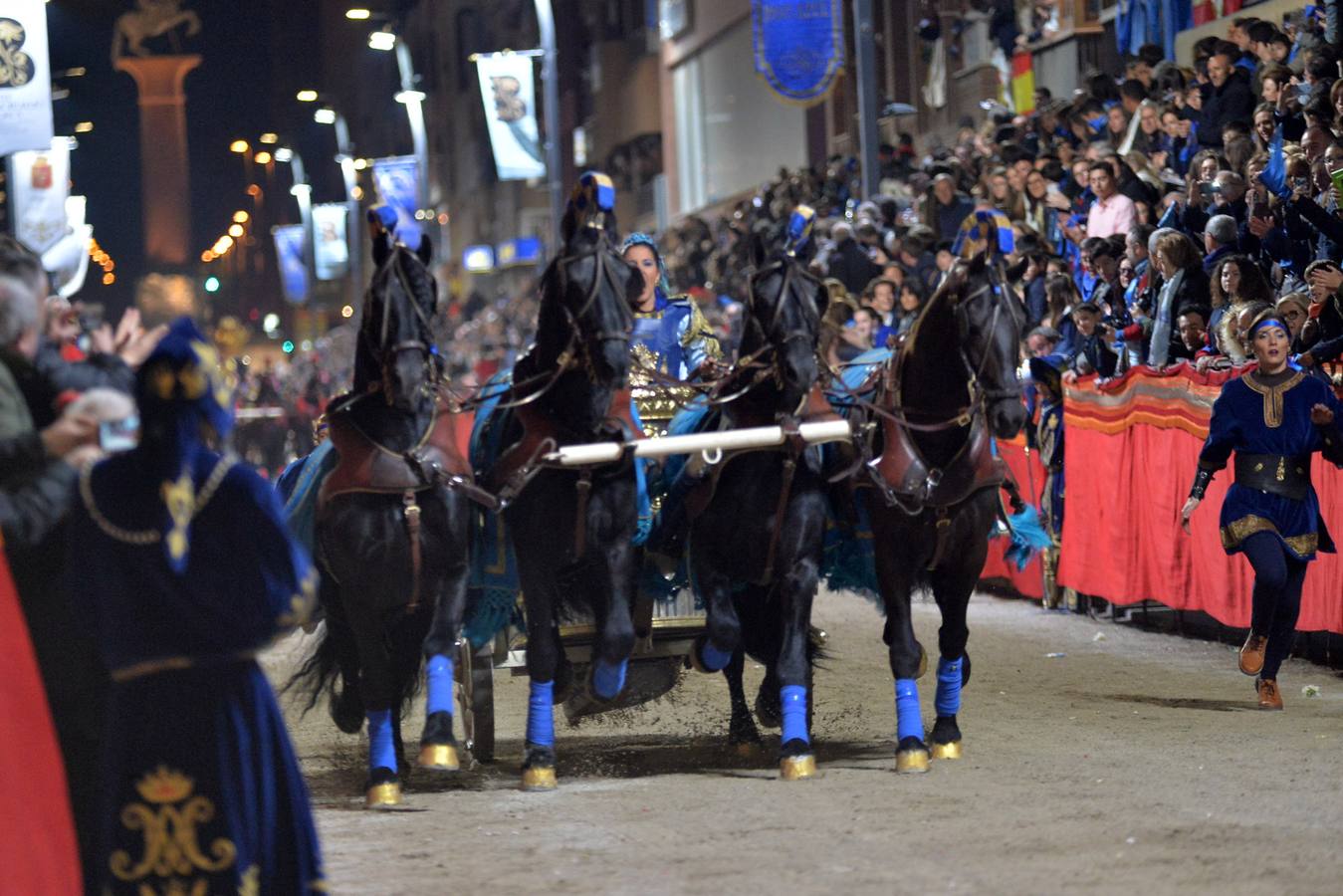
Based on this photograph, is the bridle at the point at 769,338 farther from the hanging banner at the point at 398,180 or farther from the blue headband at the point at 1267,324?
the hanging banner at the point at 398,180

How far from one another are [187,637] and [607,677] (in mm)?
3988

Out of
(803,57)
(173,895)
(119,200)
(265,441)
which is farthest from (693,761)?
(119,200)

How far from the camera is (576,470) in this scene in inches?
367

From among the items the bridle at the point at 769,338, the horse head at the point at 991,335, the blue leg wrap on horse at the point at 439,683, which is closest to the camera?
the blue leg wrap on horse at the point at 439,683

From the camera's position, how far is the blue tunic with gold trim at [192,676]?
5.62 meters

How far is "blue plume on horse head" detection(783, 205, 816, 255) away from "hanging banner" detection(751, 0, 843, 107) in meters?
13.3

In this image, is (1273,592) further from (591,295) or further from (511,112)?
(511,112)

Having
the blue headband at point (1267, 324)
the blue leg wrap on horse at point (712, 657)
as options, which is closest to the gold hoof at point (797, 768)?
the blue leg wrap on horse at point (712, 657)

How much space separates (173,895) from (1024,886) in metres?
2.92

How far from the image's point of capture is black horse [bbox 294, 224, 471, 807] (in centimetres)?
891

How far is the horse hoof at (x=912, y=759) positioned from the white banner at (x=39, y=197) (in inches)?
700

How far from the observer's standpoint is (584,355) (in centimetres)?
921

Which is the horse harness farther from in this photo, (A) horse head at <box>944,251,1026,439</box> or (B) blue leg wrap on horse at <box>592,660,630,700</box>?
(B) blue leg wrap on horse at <box>592,660,630,700</box>

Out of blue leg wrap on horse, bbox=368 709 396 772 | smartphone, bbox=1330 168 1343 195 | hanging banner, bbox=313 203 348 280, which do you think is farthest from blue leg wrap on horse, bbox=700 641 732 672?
hanging banner, bbox=313 203 348 280
